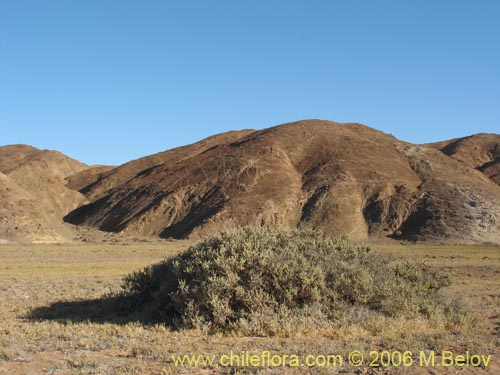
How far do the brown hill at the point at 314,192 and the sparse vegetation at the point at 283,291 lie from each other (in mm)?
45571

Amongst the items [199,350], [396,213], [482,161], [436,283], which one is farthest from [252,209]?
[482,161]

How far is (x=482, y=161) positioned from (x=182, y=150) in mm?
60767

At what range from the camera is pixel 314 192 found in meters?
64.0

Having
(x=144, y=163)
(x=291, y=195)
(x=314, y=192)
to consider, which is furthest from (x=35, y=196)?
(x=314, y=192)

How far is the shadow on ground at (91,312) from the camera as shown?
412 inches

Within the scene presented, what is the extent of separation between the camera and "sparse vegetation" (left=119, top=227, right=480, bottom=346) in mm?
9039

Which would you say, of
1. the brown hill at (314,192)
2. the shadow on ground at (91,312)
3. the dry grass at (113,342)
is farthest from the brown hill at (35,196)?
the dry grass at (113,342)

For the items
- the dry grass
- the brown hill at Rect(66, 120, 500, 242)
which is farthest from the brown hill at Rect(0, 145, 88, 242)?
the dry grass

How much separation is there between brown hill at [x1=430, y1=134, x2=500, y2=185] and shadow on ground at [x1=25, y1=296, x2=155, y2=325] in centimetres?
9655

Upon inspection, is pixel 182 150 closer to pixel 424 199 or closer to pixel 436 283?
pixel 424 199

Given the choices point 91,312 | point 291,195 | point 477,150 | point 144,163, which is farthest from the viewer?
point 477,150

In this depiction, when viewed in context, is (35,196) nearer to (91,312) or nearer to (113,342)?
(91,312)

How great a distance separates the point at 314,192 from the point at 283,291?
55056 mm

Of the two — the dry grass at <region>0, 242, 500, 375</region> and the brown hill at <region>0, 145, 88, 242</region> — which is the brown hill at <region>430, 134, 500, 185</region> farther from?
the dry grass at <region>0, 242, 500, 375</region>
